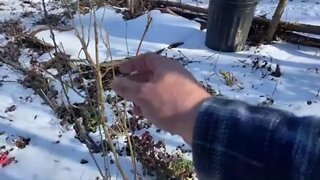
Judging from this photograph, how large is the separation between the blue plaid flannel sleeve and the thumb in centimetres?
13

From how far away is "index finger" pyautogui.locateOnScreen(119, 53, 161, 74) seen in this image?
2.91 ft


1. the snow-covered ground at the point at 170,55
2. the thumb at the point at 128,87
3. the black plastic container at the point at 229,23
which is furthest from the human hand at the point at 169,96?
the black plastic container at the point at 229,23

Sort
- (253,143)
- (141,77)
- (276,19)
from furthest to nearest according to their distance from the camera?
(276,19)
(141,77)
(253,143)

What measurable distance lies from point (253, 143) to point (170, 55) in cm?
366

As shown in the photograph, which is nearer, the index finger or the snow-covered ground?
the index finger

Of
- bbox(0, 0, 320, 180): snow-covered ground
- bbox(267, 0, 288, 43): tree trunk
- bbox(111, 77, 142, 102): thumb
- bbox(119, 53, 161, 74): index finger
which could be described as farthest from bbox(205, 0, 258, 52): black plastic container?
bbox(111, 77, 142, 102): thumb

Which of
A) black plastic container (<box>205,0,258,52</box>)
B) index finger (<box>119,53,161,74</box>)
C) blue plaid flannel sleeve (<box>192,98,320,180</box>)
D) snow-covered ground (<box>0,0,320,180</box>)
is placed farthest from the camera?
black plastic container (<box>205,0,258,52</box>)

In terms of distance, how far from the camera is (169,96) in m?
0.81

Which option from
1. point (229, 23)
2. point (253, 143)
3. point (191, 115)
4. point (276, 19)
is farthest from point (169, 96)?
point (276, 19)

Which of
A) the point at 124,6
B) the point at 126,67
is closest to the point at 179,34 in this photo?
the point at 124,6

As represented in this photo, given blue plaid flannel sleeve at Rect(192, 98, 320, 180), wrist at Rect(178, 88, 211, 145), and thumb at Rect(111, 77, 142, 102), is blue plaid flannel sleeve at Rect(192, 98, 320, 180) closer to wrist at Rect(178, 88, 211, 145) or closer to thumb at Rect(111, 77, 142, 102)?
wrist at Rect(178, 88, 211, 145)

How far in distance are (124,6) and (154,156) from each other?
10.3 ft

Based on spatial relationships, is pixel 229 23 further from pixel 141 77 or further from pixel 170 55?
pixel 141 77

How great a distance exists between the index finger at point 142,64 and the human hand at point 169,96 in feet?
0.04
